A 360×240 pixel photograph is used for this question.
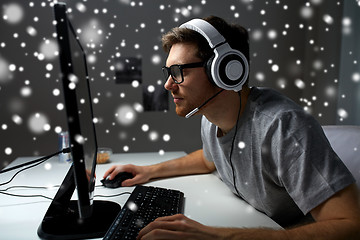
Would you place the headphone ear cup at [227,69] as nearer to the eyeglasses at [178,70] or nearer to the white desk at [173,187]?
the eyeglasses at [178,70]

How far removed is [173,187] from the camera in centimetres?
108

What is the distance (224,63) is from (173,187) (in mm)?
482

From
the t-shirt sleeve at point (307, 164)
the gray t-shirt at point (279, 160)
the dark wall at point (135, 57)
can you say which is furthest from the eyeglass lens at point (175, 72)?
the dark wall at point (135, 57)

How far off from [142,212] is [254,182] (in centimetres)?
35

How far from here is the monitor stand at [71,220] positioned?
72cm

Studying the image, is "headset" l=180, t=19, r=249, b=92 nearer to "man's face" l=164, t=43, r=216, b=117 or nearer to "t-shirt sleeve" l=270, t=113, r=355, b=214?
"man's face" l=164, t=43, r=216, b=117

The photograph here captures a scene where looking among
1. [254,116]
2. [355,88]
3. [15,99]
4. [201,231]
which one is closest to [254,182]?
[254,116]

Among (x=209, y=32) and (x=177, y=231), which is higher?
(x=209, y=32)

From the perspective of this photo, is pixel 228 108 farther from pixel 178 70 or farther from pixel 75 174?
pixel 75 174

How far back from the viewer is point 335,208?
2.20ft

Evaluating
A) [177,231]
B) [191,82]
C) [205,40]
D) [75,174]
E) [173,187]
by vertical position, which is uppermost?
[205,40]

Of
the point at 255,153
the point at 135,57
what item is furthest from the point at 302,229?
the point at 135,57

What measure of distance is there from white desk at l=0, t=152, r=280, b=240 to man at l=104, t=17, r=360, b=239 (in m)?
0.07

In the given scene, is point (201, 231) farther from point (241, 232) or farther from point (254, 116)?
point (254, 116)
